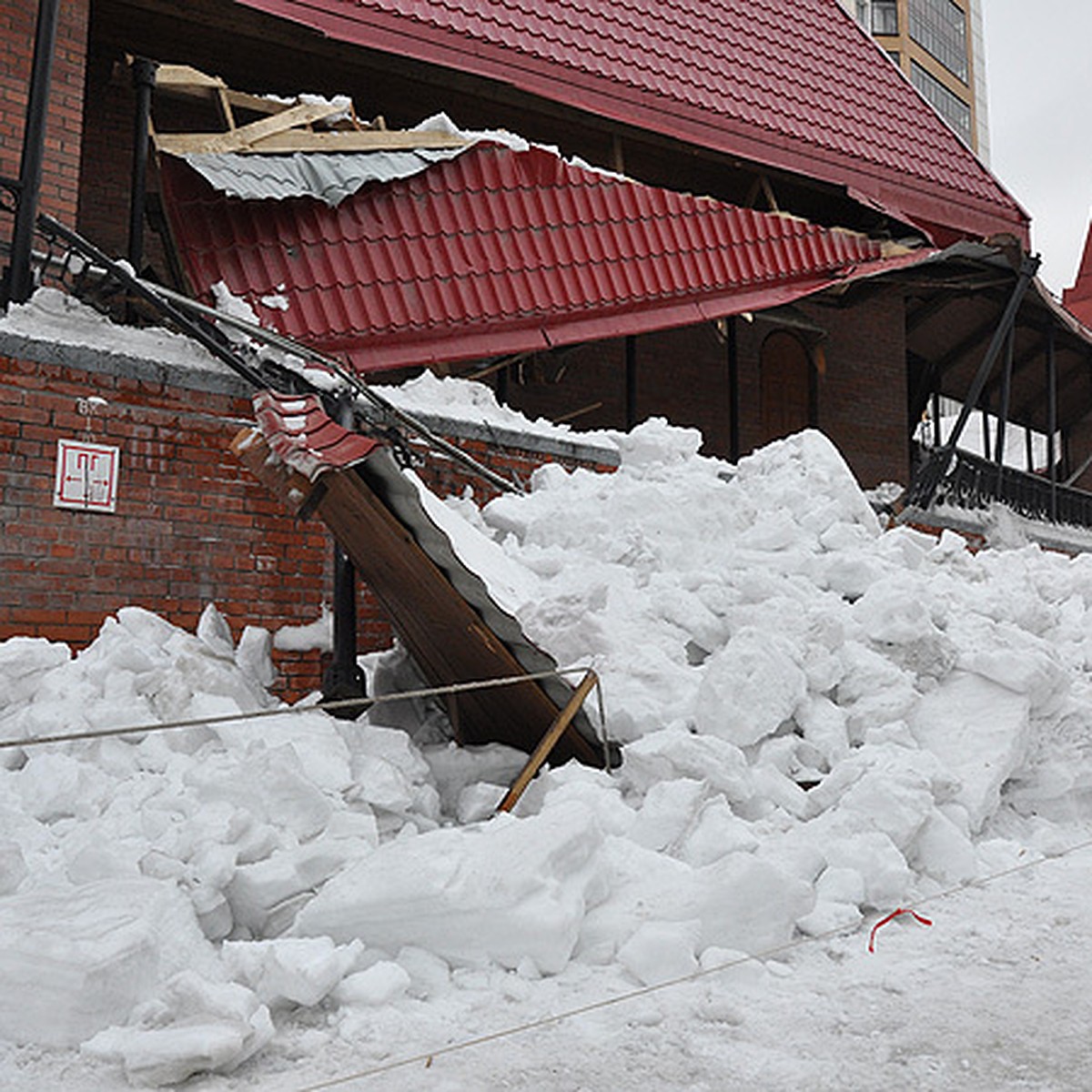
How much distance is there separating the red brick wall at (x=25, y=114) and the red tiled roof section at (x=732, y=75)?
1854 millimetres

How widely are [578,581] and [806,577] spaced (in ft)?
4.64

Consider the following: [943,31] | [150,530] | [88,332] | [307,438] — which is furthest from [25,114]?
[943,31]

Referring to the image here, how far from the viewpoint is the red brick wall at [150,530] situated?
470cm

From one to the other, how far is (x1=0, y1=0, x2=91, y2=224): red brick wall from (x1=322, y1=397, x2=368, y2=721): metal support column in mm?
2939

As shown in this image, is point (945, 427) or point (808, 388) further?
point (945, 427)

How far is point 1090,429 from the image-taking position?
20.4m

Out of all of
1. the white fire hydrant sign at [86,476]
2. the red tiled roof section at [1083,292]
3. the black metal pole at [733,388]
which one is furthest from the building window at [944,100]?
the white fire hydrant sign at [86,476]

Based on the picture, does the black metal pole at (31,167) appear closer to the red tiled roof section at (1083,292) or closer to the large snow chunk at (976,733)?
the large snow chunk at (976,733)

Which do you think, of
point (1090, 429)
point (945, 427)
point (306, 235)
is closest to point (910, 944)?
point (306, 235)

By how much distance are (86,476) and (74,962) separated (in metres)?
2.98

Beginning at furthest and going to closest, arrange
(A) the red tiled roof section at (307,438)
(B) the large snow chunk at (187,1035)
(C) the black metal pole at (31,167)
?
1. (C) the black metal pole at (31,167)
2. (A) the red tiled roof section at (307,438)
3. (B) the large snow chunk at (187,1035)

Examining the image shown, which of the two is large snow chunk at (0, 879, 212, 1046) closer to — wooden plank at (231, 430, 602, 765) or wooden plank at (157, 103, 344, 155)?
wooden plank at (231, 430, 602, 765)

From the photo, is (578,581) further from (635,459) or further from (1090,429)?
(1090,429)

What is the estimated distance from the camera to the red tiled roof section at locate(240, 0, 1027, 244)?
8.59m
